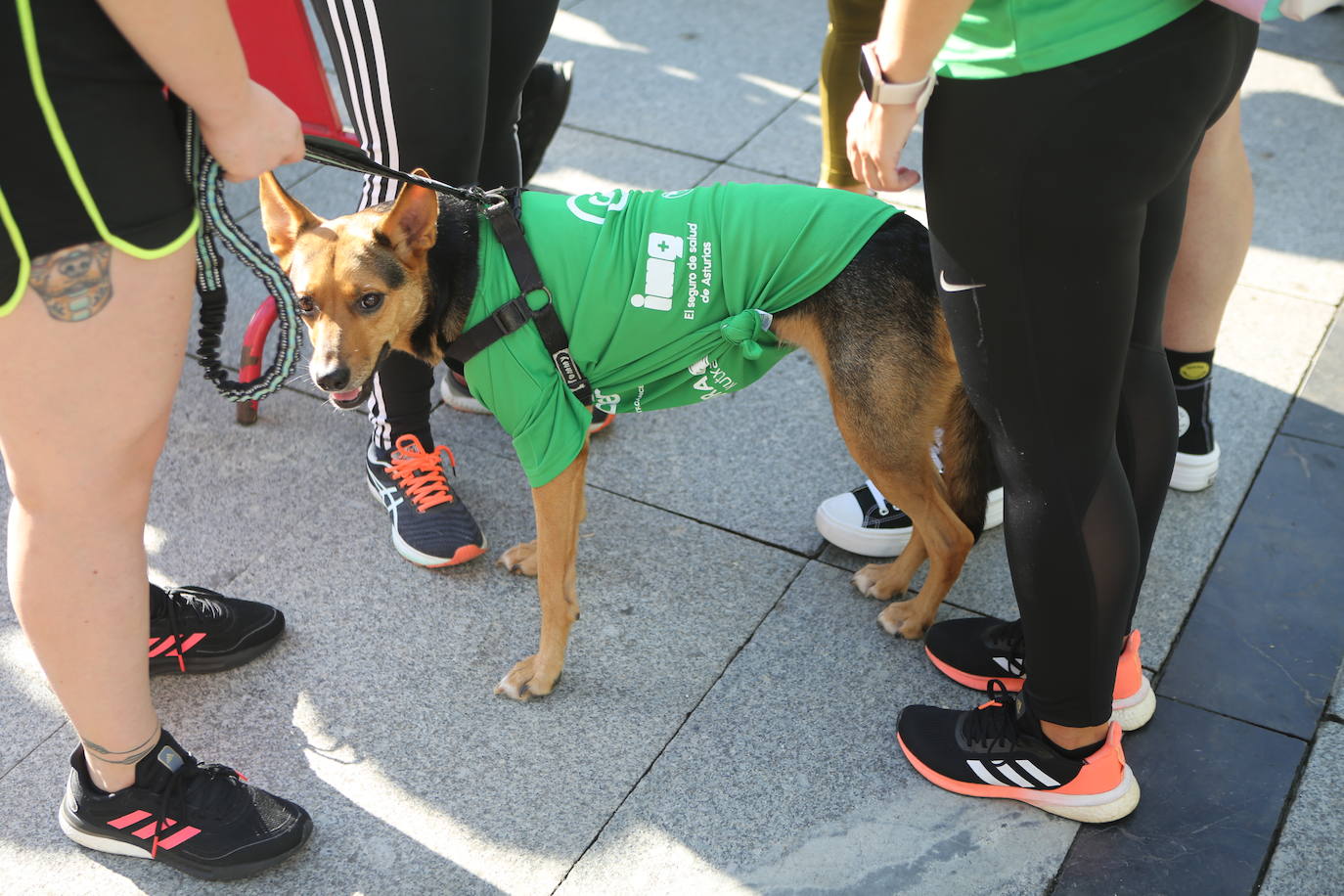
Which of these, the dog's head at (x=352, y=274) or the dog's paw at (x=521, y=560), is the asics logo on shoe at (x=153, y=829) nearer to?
the dog's head at (x=352, y=274)

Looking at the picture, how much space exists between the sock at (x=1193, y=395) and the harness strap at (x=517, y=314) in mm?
1803

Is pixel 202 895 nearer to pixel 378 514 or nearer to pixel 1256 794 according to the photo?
pixel 378 514

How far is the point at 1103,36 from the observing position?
163 cm

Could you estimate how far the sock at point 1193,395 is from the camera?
10.6ft

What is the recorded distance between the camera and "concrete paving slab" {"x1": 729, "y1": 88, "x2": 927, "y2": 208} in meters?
5.08

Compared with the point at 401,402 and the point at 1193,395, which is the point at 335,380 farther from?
the point at 1193,395

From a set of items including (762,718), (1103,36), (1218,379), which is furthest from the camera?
(1218,379)

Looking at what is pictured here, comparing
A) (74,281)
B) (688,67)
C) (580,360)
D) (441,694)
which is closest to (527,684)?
(441,694)

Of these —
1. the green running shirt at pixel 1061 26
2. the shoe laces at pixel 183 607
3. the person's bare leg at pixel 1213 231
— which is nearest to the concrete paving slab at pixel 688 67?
the person's bare leg at pixel 1213 231

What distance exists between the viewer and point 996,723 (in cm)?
250

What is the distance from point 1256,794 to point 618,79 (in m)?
4.63

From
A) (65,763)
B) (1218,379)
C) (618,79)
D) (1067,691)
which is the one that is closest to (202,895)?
(65,763)

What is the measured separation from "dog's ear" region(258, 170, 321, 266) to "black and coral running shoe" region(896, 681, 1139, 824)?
195cm

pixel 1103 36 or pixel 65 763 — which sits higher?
pixel 1103 36
